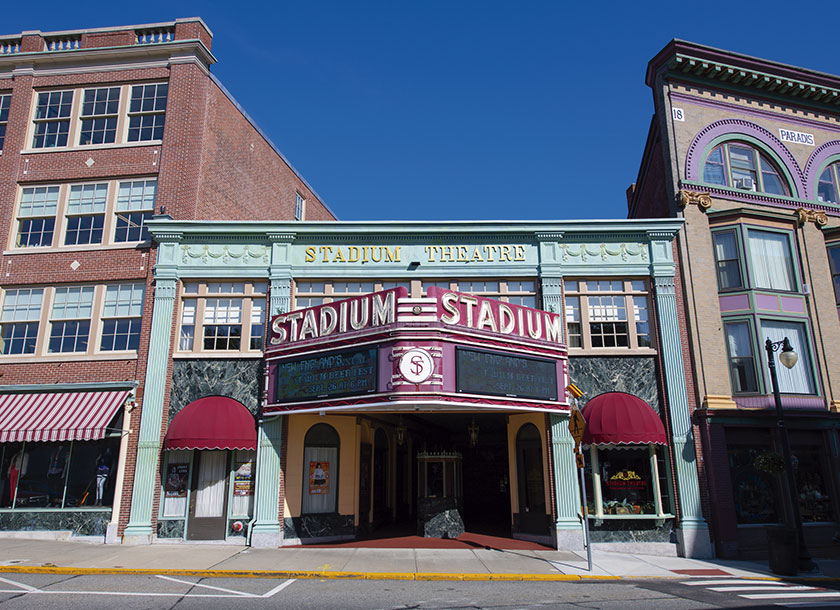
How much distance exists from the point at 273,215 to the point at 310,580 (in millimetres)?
18111

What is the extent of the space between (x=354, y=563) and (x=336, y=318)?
6.42 meters

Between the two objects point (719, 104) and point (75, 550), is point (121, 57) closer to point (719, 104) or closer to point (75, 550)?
point (75, 550)

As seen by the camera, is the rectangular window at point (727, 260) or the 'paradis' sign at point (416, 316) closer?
the 'paradis' sign at point (416, 316)

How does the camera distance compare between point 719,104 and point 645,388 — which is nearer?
point 645,388

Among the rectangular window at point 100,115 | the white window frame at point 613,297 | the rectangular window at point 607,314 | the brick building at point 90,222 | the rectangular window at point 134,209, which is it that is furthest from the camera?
the rectangular window at point 100,115

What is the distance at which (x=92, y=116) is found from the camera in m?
22.0

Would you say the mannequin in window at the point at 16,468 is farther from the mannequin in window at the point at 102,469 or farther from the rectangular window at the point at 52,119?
the rectangular window at the point at 52,119

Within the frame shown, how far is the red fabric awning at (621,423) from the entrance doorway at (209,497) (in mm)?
10902

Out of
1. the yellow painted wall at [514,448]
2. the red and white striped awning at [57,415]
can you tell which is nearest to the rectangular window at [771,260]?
the yellow painted wall at [514,448]

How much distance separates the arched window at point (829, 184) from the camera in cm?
2222

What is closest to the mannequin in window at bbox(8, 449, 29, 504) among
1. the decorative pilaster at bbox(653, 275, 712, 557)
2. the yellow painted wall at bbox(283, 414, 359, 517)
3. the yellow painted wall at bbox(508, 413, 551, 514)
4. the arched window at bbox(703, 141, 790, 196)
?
the yellow painted wall at bbox(283, 414, 359, 517)

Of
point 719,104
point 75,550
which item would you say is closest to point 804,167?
point 719,104

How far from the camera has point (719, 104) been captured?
21609 mm

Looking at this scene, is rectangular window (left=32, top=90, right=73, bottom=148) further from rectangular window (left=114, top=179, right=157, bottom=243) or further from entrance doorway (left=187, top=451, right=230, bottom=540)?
entrance doorway (left=187, top=451, right=230, bottom=540)
